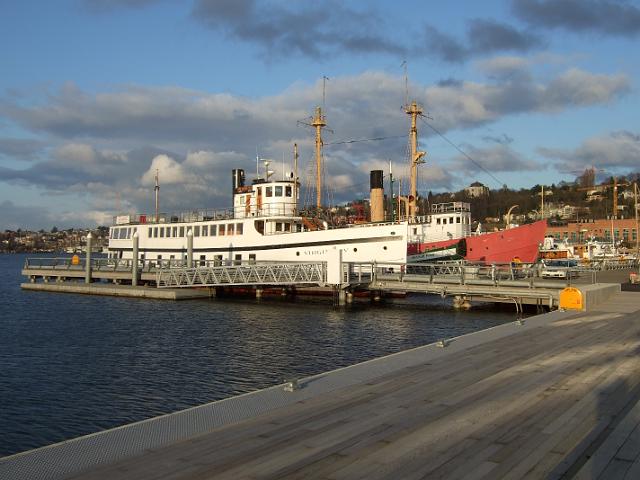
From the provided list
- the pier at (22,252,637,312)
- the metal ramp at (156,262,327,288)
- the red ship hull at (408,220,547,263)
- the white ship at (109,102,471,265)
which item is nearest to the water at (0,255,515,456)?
the pier at (22,252,637,312)

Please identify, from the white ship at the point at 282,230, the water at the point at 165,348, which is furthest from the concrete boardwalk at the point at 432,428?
the white ship at the point at 282,230

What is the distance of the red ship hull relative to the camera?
4434cm

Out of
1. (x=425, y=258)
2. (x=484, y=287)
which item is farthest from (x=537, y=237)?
(x=484, y=287)

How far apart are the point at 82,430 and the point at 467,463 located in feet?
29.1

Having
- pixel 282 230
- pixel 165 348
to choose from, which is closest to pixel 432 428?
pixel 165 348

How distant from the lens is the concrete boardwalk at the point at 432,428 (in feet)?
19.4

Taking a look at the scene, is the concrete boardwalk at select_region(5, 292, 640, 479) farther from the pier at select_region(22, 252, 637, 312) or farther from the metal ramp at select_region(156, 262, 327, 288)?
the metal ramp at select_region(156, 262, 327, 288)

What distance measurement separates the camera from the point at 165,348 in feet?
69.6

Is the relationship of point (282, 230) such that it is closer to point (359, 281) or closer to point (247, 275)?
point (247, 275)

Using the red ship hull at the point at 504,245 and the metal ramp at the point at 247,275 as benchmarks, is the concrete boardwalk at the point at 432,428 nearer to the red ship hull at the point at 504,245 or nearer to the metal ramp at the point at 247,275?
the metal ramp at the point at 247,275

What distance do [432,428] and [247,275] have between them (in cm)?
3069

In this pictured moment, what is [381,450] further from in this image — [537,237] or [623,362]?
[537,237]

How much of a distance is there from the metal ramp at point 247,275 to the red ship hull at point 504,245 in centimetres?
1513

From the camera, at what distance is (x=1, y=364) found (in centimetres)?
1864
